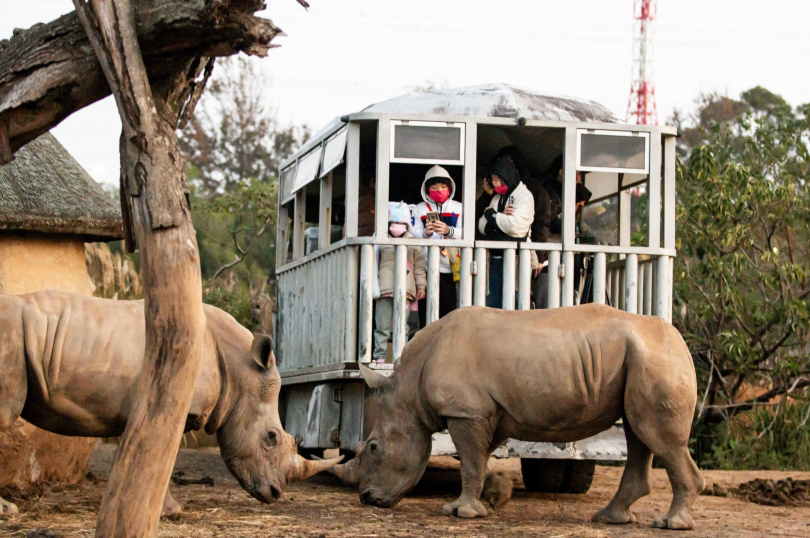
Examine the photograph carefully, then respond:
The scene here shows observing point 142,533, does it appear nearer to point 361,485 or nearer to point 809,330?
point 361,485

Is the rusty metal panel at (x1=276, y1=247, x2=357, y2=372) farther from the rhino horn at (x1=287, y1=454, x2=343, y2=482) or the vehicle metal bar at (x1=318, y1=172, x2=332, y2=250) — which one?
the rhino horn at (x1=287, y1=454, x2=343, y2=482)

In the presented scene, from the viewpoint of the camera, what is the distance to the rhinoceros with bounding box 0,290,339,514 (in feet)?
21.3

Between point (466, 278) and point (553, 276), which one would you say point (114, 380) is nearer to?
point (466, 278)

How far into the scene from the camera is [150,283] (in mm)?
5070

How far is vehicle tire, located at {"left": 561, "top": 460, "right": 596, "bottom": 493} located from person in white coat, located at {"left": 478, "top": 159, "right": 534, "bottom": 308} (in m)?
1.45

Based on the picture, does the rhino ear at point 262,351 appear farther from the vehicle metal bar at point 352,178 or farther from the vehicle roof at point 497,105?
the vehicle roof at point 497,105

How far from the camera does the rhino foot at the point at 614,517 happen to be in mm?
7328

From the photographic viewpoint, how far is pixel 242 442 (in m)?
7.19

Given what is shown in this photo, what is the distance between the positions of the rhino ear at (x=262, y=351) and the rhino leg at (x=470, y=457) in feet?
4.06

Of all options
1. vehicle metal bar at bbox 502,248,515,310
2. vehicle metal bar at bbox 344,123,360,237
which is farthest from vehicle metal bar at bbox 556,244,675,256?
vehicle metal bar at bbox 344,123,360,237

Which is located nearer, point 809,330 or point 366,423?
point 366,423

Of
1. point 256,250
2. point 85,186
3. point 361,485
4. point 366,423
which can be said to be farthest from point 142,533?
point 256,250

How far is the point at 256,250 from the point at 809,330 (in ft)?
51.5

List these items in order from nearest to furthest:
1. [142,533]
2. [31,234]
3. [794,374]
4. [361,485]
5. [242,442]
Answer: [142,533]
[242,442]
[361,485]
[31,234]
[794,374]
